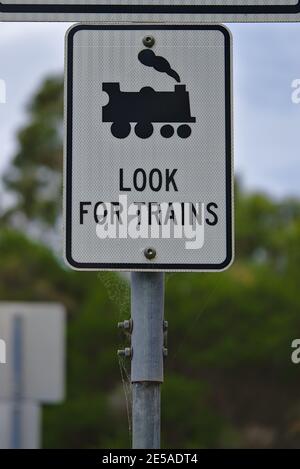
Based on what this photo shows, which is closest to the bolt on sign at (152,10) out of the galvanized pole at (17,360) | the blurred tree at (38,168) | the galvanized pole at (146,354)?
the galvanized pole at (146,354)

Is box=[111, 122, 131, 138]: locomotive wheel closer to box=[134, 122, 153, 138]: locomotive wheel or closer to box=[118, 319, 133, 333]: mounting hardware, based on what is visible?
box=[134, 122, 153, 138]: locomotive wheel

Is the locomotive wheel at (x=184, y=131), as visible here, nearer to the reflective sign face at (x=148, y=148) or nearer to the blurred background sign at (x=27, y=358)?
the reflective sign face at (x=148, y=148)

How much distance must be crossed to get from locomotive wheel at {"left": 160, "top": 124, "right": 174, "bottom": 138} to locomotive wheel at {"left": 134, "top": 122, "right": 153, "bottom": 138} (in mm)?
25

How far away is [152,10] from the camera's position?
302cm

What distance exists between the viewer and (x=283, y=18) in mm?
3041

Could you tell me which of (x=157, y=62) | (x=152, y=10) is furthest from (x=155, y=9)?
(x=157, y=62)

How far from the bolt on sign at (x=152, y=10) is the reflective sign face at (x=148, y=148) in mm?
42

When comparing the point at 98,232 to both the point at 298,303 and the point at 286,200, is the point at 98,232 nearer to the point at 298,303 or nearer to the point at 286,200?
the point at 298,303

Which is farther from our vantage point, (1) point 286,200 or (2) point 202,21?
(1) point 286,200

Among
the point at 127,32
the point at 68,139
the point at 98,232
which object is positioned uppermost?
the point at 127,32

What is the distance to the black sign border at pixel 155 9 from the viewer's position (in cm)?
302

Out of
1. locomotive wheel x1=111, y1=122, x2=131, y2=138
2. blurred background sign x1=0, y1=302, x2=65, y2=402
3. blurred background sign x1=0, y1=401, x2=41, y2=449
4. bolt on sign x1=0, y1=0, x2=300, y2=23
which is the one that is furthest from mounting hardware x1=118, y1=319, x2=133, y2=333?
blurred background sign x1=0, y1=302, x2=65, y2=402
